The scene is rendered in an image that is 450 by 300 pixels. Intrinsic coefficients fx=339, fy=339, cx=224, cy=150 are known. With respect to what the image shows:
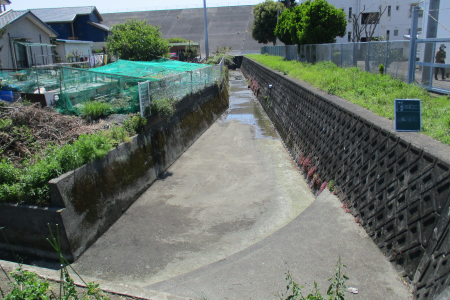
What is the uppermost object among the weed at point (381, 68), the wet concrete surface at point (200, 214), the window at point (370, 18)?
the window at point (370, 18)

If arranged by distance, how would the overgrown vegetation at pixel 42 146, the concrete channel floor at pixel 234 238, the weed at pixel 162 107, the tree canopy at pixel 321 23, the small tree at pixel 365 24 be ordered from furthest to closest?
the small tree at pixel 365 24, the tree canopy at pixel 321 23, the weed at pixel 162 107, the overgrown vegetation at pixel 42 146, the concrete channel floor at pixel 234 238

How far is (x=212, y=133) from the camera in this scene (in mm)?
17625

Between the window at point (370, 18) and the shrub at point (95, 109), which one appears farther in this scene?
the window at point (370, 18)

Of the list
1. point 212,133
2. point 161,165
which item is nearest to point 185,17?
point 212,133

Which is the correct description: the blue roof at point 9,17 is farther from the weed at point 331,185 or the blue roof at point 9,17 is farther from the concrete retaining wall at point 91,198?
the weed at point 331,185

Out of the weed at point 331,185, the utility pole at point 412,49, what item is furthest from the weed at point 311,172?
the utility pole at point 412,49

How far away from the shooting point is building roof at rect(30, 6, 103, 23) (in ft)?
148

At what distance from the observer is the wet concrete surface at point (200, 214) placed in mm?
6621

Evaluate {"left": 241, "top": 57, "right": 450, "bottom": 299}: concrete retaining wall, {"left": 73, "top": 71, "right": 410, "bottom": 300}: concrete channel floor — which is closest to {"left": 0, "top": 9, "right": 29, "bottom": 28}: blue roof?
{"left": 73, "top": 71, "right": 410, "bottom": 300}: concrete channel floor

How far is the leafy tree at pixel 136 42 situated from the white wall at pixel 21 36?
261 inches

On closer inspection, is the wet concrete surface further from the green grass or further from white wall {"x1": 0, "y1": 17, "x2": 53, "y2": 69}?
white wall {"x1": 0, "y1": 17, "x2": 53, "y2": 69}

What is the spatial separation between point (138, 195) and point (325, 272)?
6.03 metres

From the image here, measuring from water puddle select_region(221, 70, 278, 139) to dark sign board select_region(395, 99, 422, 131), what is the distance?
1057 centimetres

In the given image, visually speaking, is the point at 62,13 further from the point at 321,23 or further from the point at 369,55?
the point at 369,55
